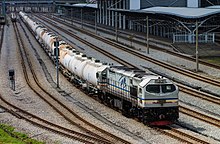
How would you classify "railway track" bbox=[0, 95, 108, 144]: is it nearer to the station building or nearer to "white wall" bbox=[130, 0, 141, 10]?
the station building

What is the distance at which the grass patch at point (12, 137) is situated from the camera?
2452 cm

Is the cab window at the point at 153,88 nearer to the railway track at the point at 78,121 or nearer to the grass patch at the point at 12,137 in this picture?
the railway track at the point at 78,121

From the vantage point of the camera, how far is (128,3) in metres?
108

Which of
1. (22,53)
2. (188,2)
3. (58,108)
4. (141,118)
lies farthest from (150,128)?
(188,2)

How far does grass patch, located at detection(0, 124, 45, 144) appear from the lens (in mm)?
24525

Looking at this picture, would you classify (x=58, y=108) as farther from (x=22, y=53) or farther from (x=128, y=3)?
(x=128, y=3)

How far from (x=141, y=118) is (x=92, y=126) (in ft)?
9.60

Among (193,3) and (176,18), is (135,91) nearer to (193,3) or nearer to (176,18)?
(176,18)

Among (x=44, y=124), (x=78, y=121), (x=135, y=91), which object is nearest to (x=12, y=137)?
(x=44, y=124)

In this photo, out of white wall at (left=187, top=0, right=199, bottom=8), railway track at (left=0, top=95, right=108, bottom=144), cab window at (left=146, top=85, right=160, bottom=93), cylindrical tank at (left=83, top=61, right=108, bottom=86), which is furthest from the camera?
white wall at (left=187, top=0, right=199, bottom=8)

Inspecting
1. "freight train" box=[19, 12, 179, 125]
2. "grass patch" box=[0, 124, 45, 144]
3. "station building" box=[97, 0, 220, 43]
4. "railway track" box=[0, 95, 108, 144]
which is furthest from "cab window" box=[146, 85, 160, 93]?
"station building" box=[97, 0, 220, 43]

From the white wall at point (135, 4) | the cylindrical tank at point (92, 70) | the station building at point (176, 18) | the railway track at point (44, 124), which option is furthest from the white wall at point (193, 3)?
the railway track at point (44, 124)

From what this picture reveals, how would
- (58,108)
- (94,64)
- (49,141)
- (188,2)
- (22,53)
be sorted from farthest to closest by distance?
(188,2)
(22,53)
(94,64)
(58,108)
(49,141)

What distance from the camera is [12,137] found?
25.9 meters
